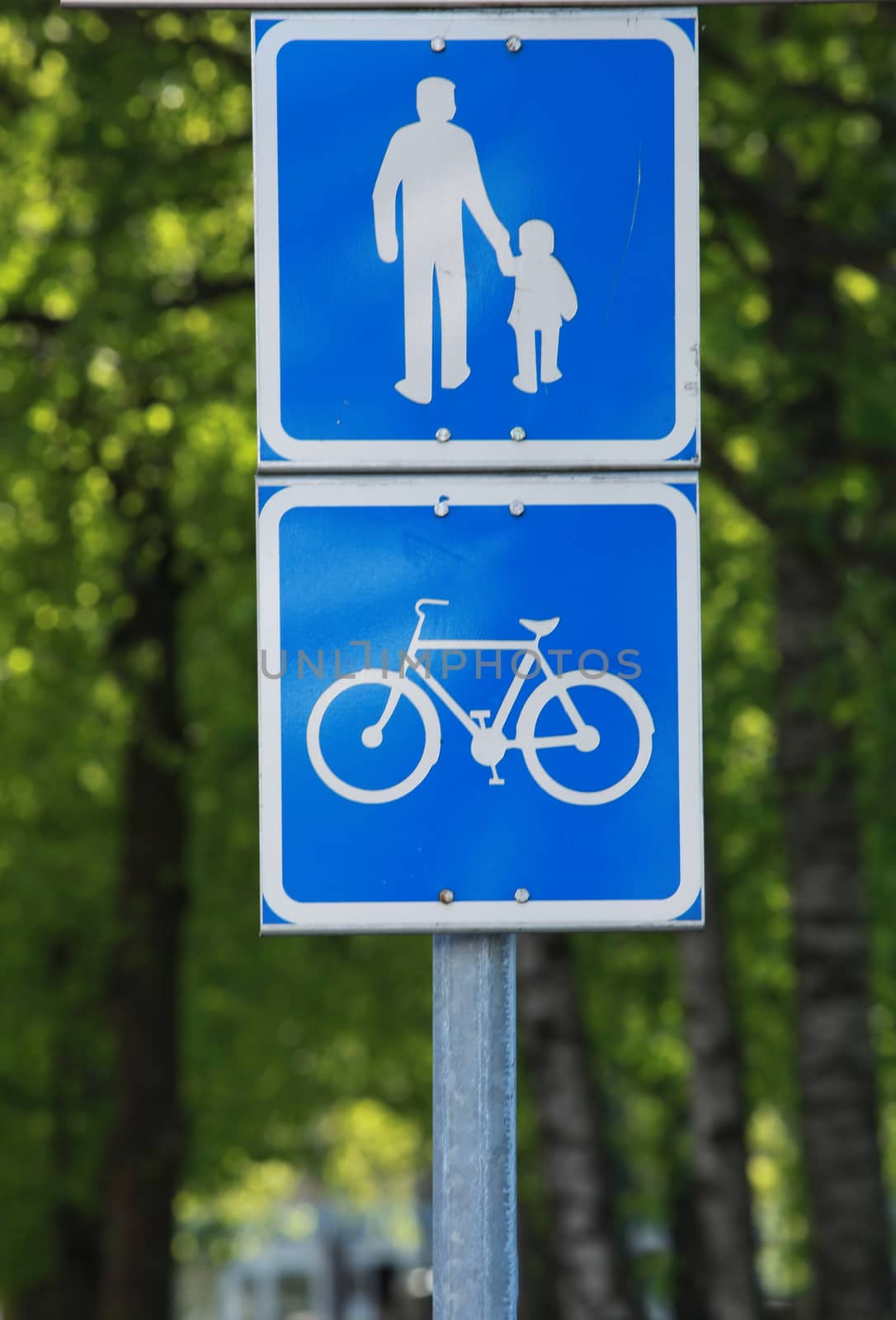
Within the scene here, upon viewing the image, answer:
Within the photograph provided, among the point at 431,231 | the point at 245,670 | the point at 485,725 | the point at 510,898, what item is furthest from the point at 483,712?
the point at 245,670

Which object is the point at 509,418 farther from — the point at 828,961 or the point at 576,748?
the point at 828,961

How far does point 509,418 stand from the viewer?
3.00 metres

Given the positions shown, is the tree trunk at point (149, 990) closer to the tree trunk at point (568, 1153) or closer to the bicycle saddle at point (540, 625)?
the tree trunk at point (568, 1153)

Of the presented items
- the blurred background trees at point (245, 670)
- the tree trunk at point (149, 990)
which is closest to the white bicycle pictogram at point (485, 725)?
the blurred background trees at point (245, 670)

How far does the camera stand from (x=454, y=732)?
2.93 metres

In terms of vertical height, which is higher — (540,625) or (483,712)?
→ (540,625)

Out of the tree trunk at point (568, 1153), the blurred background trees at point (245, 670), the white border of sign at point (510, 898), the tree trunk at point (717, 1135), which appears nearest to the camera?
the white border of sign at point (510, 898)

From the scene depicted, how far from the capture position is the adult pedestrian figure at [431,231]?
9.85ft

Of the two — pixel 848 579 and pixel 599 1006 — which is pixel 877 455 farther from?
pixel 599 1006

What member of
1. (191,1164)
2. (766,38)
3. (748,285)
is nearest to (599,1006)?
(191,1164)

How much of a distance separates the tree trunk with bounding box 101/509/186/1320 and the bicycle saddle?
11993 millimetres

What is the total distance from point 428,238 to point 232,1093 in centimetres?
1968

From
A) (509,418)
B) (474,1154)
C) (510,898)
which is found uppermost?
(509,418)

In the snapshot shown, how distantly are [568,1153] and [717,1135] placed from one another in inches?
46.6
